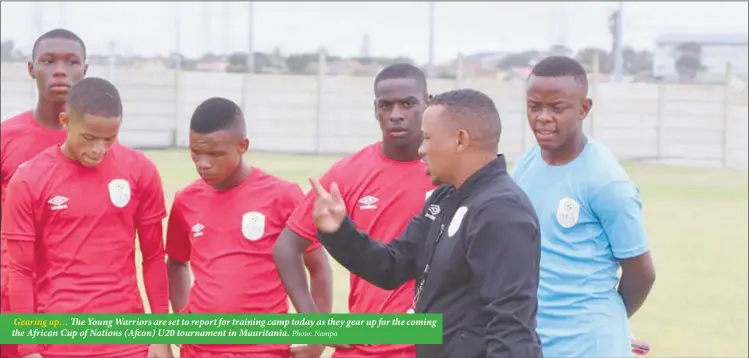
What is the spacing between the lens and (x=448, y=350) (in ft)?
11.6

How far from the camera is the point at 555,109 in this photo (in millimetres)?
4637

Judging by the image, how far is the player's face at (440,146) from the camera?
3691mm

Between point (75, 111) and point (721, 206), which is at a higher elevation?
point (75, 111)

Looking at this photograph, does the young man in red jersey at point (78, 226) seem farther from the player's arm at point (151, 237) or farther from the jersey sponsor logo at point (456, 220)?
the jersey sponsor logo at point (456, 220)

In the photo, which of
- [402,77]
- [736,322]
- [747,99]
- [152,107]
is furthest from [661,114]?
[402,77]

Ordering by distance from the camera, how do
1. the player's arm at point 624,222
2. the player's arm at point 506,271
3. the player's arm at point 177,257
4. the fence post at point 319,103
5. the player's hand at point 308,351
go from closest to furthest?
the player's arm at point 506,271 < the player's arm at point 624,222 < the player's hand at point 308,351 < the player's arm at point 177,257 < the fence post at point 319,103

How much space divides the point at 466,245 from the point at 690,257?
35.0 feet

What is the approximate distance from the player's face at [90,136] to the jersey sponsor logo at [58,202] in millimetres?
174

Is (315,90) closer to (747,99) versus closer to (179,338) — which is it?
(747,99)

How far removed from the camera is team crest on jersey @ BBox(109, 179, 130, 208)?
496 centimetres

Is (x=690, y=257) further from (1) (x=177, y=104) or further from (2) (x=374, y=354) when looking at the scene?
(1) (x=177, y=104)

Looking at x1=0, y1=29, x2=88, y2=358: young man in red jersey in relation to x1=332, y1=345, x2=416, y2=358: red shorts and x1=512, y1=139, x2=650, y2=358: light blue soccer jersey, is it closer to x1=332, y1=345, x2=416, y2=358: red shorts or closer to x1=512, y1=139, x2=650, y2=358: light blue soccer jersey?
x1=332, y1=345, x2=416, y2=358: red shorts

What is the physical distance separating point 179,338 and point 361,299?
0.78 m
